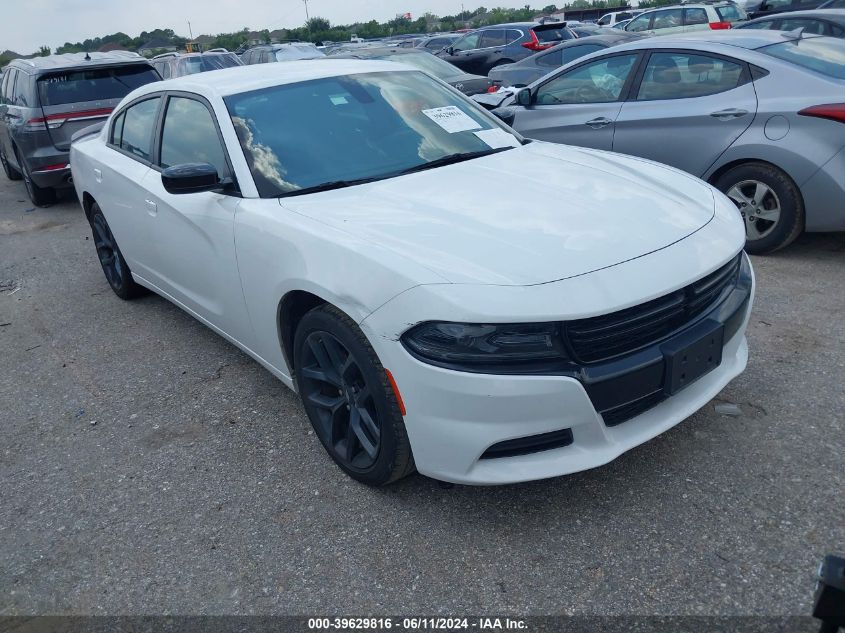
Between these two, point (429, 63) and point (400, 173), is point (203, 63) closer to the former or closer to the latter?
point (429, 63)

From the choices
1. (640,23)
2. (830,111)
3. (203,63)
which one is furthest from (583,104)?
(640,23)

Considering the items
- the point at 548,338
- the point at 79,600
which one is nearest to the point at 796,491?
the point at 548,338

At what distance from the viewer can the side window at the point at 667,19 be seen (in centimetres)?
1591

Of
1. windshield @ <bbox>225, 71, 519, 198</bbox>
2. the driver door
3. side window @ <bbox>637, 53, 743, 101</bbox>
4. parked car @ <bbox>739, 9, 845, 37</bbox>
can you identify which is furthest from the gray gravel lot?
parked car @ <bbox>739, 9, 845, 37</bbox>

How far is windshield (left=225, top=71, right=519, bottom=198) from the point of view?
10.5ft

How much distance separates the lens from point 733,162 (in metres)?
4.99

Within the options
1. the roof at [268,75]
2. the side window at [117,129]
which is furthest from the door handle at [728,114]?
the side window at [117,129]

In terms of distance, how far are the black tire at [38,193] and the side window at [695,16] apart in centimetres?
1305

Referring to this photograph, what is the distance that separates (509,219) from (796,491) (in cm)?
148

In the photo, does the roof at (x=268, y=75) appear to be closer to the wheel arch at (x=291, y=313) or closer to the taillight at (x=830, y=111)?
the wheel arch at (x=291, y=313)

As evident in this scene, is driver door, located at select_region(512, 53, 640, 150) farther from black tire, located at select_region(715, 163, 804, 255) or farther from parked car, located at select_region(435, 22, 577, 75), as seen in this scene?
A: parked car, located at select_region(435, 22, 577, 75)

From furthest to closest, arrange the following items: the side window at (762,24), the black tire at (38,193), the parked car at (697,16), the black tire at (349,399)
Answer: the parked car at (697,16), the side window at (762,24), the black tire at (38,193), the black tire at (349,399)

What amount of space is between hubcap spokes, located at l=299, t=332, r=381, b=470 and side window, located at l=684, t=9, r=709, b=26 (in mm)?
14921

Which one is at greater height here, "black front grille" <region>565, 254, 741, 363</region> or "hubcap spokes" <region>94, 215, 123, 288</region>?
"black front grille" <region>565, 254, 741, 363</region>
